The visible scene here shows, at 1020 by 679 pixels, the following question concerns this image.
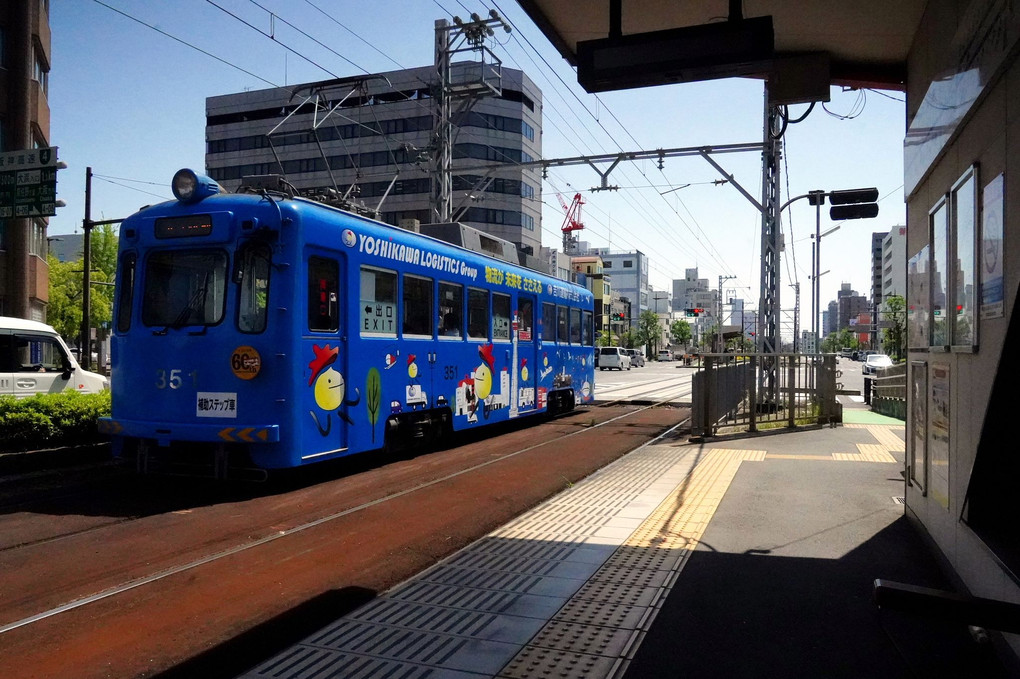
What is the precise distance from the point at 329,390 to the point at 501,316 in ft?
18.4

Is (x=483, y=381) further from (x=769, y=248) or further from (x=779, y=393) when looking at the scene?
(x=769, y=248)

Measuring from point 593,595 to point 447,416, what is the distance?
732cm

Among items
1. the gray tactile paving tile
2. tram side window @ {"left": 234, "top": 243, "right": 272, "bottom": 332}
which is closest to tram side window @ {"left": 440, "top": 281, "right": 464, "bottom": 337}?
tram side window @ {"left": 234, "top": 243, "right": 272, "bottom": 332}

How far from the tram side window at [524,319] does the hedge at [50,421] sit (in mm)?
7256

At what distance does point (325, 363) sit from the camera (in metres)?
9.13

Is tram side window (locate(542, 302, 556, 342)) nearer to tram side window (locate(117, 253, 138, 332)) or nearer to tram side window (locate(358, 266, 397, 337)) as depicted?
tram side window (locate(358, 266, 397, 337))

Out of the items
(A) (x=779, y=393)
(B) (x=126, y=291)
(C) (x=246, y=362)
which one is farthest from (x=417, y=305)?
(A) (x=779, y=393)

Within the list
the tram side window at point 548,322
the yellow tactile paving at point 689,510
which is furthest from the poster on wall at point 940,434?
the tram side window at point 548,322

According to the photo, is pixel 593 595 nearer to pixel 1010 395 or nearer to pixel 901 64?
pixel 1010 395

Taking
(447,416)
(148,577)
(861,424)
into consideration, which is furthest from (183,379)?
(861,424)

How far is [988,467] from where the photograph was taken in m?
4.51

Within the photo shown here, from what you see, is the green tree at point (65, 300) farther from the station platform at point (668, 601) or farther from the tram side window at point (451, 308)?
the station platform at point (668, 601)

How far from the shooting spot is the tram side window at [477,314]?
42.5 feet

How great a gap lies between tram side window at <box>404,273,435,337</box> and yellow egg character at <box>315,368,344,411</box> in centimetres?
172
